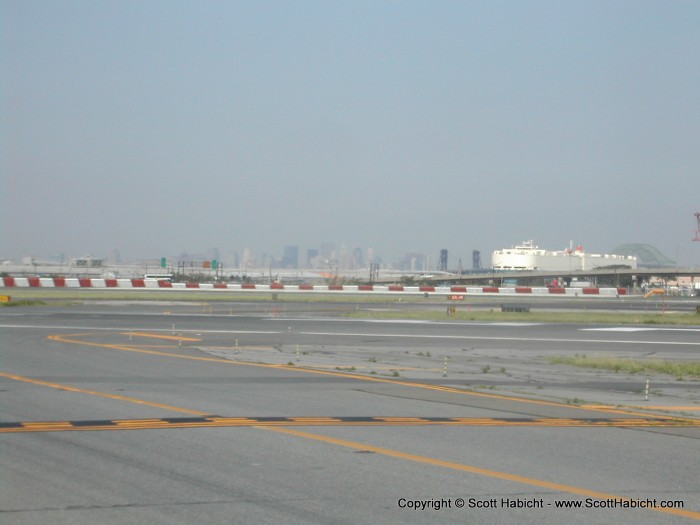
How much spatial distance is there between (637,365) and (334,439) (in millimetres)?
17039

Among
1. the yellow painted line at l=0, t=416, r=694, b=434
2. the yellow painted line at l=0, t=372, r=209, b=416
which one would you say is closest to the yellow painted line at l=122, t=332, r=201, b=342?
the yellow painted line at l=0, t=372, r=209, b=416

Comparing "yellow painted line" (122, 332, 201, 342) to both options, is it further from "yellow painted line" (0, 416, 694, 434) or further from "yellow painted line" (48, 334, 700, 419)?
"yellow painted line" (0, 416, 694, 434)

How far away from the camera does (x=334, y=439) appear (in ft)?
42.2

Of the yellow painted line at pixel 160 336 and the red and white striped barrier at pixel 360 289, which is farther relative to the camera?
the red and white striped barrier at pixel 360 289

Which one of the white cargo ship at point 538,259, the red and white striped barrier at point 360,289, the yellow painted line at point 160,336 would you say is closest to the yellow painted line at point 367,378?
the yellow painted line at point 160,336

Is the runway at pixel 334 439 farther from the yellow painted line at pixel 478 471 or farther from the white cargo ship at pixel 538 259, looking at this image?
the white cargo ship at pixel 538 259

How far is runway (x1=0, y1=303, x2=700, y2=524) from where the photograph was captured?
900 cm

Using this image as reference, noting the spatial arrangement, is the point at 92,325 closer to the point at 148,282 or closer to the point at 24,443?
the point at 24,443

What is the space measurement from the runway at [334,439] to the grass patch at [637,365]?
3.92 feet

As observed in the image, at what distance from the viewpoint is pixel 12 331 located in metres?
36.7

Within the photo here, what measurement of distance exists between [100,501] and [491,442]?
21.3ft

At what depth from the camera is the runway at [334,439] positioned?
9.00 meters

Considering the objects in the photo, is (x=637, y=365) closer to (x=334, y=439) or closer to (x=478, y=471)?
(x=334, y=439)

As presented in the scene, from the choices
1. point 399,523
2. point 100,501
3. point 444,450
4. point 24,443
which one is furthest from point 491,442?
point 24,443
